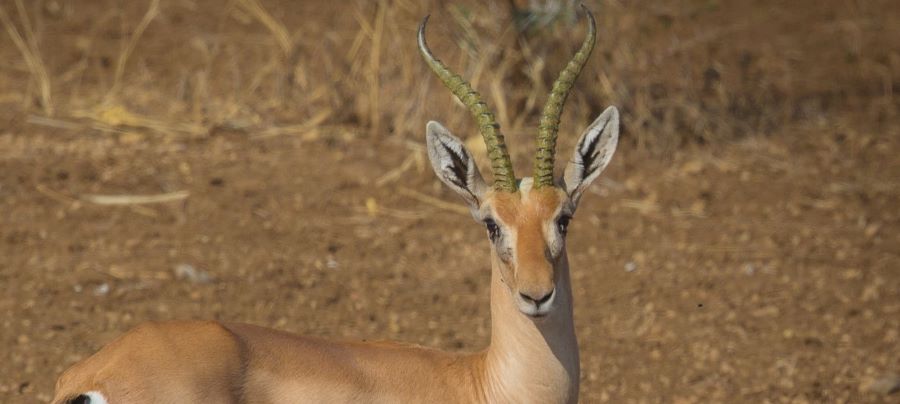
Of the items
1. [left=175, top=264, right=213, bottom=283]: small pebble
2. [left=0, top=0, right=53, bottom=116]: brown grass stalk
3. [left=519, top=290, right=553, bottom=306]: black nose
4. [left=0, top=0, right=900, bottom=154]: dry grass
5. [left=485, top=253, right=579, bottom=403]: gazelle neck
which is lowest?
[left=0, top=0, right=900, bottom=154]: dry grass

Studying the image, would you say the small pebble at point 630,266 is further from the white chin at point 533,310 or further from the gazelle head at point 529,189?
the white chin at point 533,310

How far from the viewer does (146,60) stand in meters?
11.1

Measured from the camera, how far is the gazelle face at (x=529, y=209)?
14.3 ft

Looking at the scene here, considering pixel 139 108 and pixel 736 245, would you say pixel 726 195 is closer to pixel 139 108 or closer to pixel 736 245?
pixel 736 245

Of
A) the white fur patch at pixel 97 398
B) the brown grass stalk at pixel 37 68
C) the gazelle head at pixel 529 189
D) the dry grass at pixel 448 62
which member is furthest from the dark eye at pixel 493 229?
the brown grass stalk at pixel 37 68

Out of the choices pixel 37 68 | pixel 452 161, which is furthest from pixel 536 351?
pixel 37 68

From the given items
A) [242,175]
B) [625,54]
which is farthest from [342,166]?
[625,54]

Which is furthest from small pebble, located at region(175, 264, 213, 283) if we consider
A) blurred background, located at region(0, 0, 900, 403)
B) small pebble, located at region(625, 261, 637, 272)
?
small pebble, located at region(625, 261, 637, 272)

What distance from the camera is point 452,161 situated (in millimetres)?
4852

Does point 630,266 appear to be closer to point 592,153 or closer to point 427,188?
point 427,188

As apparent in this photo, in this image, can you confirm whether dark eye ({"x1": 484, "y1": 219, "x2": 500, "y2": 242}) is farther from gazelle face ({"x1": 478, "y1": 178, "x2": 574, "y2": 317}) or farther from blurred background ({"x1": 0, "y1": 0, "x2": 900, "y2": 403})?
blurred background ({"x1": 0, "y1": 0, "x2": 900, "y2": 403})

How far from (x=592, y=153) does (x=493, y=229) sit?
520 millimetres

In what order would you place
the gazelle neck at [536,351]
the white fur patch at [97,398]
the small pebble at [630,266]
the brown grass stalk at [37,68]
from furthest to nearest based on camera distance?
1. the brown grass stalk at [37,68]
2. the small pebble at [630,266]
3. the gazelle neck at [536,351]
4. the white fur patch at [97,398]

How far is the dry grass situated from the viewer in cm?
953
